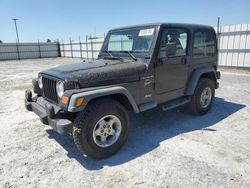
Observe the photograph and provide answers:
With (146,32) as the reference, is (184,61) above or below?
below

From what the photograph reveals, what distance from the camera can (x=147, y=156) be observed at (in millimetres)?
3365

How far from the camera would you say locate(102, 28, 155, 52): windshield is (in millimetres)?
3889

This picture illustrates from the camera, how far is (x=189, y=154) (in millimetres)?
3385

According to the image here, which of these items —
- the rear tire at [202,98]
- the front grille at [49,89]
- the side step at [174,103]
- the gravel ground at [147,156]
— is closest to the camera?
the gravel ground at [147,156]

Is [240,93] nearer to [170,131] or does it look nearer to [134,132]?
[170,131]

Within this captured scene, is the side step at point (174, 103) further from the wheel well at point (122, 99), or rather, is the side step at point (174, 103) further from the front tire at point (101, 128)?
the front tire at point (101, 128)

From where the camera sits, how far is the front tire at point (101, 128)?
307 centimetres

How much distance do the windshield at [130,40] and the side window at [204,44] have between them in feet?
4.30

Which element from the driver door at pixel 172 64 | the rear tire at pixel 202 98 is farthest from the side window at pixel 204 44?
the rear tire at pixel 202 98

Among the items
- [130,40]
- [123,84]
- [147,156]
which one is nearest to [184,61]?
[130,40]

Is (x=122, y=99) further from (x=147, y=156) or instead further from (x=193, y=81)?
(x=193, y=81)

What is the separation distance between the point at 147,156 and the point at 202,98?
248cm

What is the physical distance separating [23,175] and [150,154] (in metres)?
1.91

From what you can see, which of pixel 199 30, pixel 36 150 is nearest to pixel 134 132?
pixel 36 150
